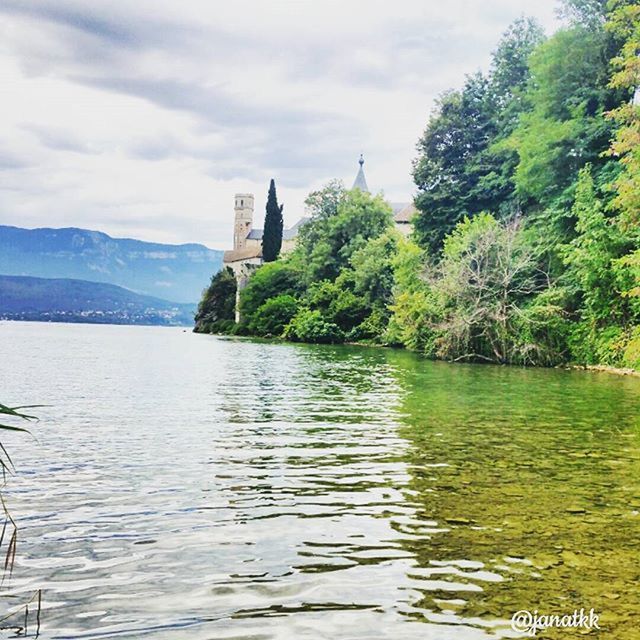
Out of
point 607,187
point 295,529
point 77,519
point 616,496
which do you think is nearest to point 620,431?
point 616,496

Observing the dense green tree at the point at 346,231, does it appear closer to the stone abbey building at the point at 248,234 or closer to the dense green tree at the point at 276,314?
the dense green tree at the point at 276,314

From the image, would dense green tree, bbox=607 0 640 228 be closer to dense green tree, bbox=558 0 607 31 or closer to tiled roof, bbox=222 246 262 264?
dense green tree, bbox=558 0 607 31

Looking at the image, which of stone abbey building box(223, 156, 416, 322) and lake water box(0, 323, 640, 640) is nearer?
lake water box(0, 323, 640, 640)

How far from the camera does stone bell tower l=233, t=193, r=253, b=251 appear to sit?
162 meters

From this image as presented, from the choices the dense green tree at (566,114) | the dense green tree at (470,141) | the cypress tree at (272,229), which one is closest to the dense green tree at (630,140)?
the dense green tree at (566,114)

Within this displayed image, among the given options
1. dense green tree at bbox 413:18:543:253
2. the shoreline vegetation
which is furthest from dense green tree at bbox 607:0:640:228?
dense green tree at bbox 413:18:543:253

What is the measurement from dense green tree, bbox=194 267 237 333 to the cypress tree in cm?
967

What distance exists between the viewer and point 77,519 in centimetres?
693

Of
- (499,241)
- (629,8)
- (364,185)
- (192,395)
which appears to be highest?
(364,185)

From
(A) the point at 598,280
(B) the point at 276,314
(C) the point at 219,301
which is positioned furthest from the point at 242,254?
(A) the point at 598,280

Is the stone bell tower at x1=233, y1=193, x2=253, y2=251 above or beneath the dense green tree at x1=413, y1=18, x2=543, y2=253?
above

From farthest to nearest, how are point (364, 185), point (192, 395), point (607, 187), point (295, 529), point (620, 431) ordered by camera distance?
1. point (364, 185)
2. point (607, 187)
3. point (192, 395)
4. point (620, 431)
5. point (295, 529)

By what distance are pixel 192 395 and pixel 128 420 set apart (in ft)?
16.3

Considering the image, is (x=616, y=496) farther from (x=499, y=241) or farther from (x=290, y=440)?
(x=499, y=241)
